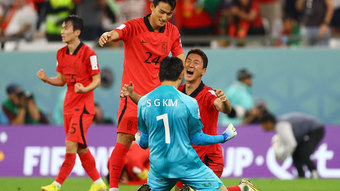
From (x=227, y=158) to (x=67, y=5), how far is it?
4790mm

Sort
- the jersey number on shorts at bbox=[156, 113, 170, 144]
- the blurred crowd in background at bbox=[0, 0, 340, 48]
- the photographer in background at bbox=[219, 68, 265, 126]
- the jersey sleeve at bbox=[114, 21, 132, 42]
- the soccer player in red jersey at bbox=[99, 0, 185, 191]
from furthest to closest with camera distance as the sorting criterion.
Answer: the blurred crowd in background at bbox=[0, 0, 340, 48]
the photographer in background at bbox=[219, 68, 265, 126]
the soccer player in red jersey at bbox=[99, 0, 185, 191]
the jersey sleeve at bbox=[114, 21, 132, 42]
the jersey number on shorts at bbox=[156, 113, 170, 144]

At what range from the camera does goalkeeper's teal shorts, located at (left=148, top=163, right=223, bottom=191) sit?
23.8ft

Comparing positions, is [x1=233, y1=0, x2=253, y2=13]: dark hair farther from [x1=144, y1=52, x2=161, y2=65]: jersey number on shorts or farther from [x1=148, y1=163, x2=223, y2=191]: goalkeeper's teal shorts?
[x1=148, y1=163, x2=223, y2=191]: goalkeeper's teal shorts

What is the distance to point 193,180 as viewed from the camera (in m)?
7.25

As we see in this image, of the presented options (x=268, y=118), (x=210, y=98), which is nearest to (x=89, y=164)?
(x=210, y=98)

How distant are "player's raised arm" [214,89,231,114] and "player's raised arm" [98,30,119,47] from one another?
4.80 ft

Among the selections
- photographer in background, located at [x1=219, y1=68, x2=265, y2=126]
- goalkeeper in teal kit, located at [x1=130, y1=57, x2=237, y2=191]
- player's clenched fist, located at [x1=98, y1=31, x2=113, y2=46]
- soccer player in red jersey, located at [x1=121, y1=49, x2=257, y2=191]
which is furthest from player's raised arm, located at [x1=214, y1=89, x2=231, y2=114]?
photographer in background, located at [x1=219, y1=68, x2=265, y2=126]

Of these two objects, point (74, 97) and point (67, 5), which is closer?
point (74, 97)

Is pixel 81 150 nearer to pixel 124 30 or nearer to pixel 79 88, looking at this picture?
pixel 79 88

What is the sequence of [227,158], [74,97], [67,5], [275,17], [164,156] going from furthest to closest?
[275,17]
[67,5]
[227,158]
[74,97]
[164,156]

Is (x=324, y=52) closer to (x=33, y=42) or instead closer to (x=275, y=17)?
(x=275, y=17)

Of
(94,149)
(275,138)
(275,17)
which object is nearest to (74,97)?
(94,149)

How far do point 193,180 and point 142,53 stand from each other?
2335 mm

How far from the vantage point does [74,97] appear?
392 inches
